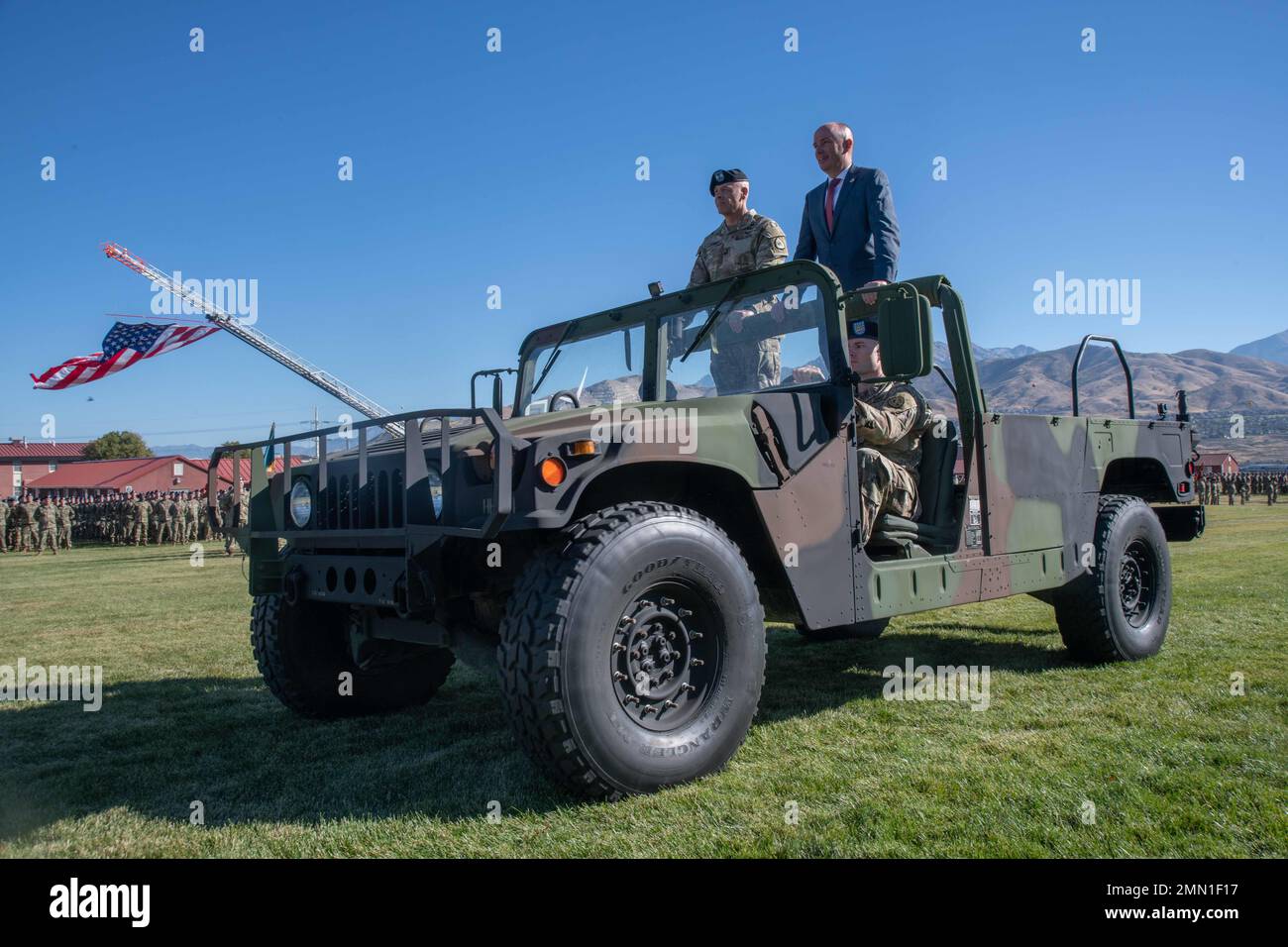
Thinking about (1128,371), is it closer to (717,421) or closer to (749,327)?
(749,327)

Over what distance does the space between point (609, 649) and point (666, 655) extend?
356mm

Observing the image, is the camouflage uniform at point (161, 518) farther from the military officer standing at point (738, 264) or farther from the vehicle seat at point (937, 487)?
the vehicle seat at point (937, 487)

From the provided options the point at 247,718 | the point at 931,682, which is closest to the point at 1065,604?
the point at 931,682

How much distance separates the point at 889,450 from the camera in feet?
16.0

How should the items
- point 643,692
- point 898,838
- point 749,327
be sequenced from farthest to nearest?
point 749,327 → point 643,692 → point 898,838

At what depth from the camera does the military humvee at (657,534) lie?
3.23 metres

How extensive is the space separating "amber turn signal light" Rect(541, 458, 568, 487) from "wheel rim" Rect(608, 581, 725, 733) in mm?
532

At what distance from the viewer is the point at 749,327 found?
4645 mm

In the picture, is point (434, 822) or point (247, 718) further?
point (247, 718)

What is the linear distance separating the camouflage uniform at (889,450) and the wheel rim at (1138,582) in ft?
6.51

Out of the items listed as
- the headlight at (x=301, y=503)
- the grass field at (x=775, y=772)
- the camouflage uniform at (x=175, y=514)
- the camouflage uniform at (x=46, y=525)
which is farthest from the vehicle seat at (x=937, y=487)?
the camouflage uniform at (x=46, y=525)

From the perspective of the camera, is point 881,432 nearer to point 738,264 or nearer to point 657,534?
point 738,264

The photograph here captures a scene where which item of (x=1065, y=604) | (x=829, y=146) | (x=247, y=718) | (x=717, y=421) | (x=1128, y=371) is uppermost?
(x=829, y=146)
